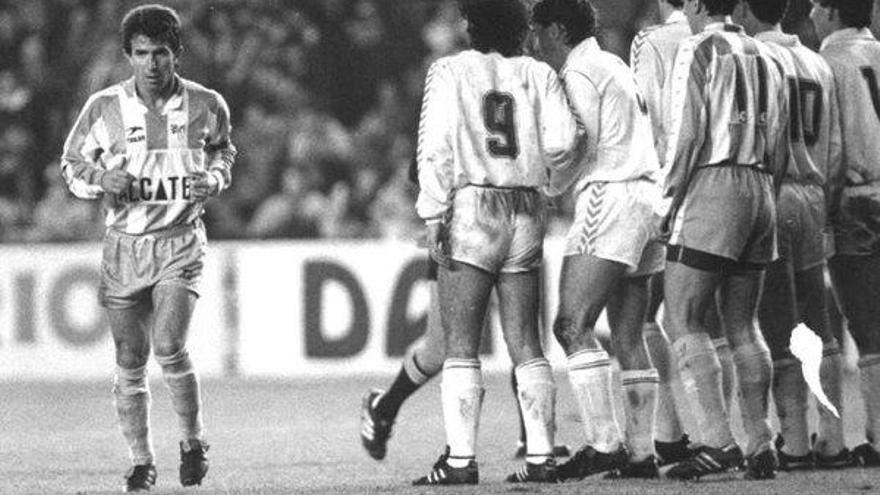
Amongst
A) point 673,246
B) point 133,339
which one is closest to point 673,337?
point 673,246

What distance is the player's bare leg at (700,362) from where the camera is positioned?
27.0 ft

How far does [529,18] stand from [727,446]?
78.8 inches

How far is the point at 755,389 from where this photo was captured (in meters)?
8.34

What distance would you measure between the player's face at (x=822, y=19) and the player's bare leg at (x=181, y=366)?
3.26m

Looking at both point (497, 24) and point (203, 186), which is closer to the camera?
point (497, 24)

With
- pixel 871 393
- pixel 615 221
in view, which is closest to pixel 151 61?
pixel 615 221

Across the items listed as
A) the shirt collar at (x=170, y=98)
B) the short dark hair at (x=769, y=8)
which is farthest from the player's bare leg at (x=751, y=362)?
the shirt collar at (x=170, y=98)

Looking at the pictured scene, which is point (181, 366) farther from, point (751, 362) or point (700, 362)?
point (751, 362)

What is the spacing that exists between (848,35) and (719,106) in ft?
4.60

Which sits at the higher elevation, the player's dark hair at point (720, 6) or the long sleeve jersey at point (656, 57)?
the player's dark hair at point (720, 6)

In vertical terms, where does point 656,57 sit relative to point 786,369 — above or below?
above

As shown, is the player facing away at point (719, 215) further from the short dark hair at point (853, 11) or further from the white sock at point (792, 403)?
the short dark hair at point (853, 11)

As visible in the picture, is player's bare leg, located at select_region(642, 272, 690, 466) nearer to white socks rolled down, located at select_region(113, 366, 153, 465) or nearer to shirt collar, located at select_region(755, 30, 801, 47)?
shirt collar, located at select_region(755, 30, 801, 47)

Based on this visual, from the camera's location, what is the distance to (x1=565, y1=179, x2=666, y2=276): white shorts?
27.5 ft
